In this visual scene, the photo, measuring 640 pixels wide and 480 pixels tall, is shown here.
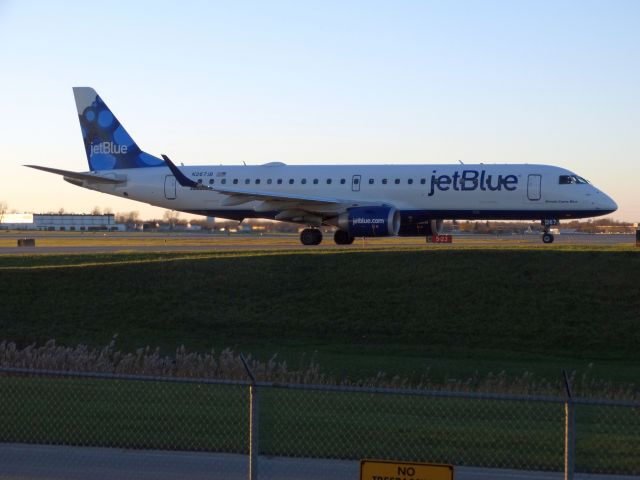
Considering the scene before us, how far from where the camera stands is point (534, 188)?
37.9m

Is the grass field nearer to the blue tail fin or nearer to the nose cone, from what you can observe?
the nose cone

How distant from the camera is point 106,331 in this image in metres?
30.0

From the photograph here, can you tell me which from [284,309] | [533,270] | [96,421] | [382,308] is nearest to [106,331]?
[284,309]

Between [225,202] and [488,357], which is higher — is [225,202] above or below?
above

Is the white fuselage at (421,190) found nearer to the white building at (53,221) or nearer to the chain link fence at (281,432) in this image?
the chain link fence at (281,432)

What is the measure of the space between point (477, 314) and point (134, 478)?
19.6 meters

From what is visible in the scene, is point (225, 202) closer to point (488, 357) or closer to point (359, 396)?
point (488, 357)

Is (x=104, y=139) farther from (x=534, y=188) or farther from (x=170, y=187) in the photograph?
(x=534, y=188)

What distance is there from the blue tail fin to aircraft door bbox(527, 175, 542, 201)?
16.8 meters

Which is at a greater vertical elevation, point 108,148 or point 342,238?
point 108,148

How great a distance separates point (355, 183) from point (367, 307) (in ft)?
35.6

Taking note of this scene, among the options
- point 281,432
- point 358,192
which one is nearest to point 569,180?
point 358,192

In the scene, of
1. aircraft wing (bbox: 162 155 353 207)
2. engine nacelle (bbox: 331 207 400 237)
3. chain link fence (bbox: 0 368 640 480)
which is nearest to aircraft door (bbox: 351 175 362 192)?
aircraft wing (bbox: 162 155 353 207)

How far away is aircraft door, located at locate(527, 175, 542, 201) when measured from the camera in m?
37.9
